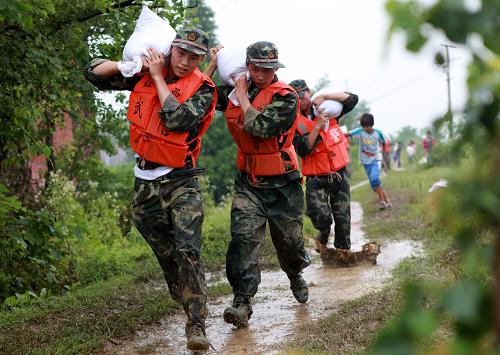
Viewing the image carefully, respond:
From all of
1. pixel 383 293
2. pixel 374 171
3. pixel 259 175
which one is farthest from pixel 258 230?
pixel 374 171

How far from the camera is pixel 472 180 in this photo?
1.38 meters

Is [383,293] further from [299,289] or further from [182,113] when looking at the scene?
[182,113]

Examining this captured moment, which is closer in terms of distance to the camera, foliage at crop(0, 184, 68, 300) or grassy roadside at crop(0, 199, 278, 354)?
grassy roadside at crop(0, 199, 278, 354)

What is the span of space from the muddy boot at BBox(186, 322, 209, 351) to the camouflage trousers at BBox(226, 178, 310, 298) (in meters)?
0.88

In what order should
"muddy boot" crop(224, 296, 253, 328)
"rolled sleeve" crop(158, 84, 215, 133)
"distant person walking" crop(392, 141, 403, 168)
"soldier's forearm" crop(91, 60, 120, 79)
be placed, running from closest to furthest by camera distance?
"rolled sleeve" crop(158, 84, 215, 133), "soldier's forearm" crop(91, 60, 120, 79), "muddy boot" crop(224, 296, 253, 328), "distant person walking" crop(392, 141, 403, 168)

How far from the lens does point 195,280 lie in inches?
203

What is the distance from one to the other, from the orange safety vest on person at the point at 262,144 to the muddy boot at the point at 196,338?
1.54m

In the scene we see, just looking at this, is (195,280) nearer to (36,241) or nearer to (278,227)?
(278,227)

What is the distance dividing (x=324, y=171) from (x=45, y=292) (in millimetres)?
3574

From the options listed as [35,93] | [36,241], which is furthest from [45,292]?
[35,93]

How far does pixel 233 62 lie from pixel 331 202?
11.8 feet

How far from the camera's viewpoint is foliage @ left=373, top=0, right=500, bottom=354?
4.33 feet

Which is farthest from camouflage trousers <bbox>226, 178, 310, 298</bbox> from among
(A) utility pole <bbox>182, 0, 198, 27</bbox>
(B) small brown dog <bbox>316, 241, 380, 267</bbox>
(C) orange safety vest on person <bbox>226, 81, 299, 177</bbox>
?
(A) utility pole <bbox>182, 0, 198, 27</bbox>

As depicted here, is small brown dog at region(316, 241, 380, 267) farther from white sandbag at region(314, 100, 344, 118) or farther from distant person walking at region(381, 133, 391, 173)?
distant person walking at region(381, 133, 391, 173)
